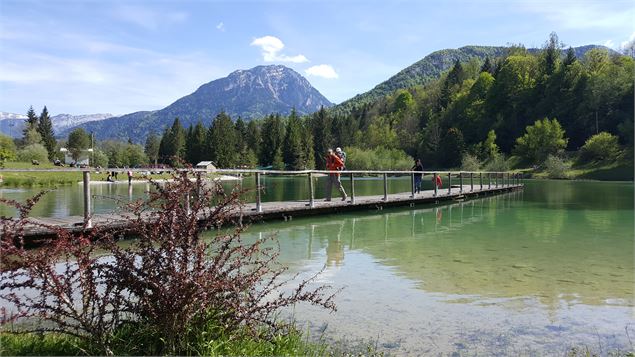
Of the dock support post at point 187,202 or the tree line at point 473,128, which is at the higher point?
the tree line at point 473,128

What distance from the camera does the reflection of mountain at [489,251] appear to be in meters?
7.58

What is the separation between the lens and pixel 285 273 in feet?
27.4

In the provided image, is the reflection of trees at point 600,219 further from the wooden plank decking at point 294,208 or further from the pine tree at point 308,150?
the pine tree at point 308,150

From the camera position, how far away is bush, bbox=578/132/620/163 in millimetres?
83750

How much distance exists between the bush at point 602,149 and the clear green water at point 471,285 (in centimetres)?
7946

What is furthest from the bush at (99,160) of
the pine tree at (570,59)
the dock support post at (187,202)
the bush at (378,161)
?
the dock support post at (187,202)

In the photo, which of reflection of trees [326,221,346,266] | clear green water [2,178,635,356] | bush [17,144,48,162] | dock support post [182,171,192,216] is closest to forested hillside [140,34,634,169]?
bush [17,144,48,162]

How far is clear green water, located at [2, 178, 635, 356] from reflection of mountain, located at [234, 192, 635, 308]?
0.10ft

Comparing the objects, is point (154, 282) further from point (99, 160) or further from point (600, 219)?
point (99, 160)

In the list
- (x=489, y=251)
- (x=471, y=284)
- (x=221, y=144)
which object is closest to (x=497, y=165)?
(x=221, y=144)

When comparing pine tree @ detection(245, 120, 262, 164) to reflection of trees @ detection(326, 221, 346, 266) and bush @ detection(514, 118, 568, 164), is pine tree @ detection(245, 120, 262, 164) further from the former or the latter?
reflection of trees @ detection(326, 221, 346, 266)

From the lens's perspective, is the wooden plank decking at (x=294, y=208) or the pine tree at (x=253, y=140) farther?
the pine tree at (x=253, y=140)

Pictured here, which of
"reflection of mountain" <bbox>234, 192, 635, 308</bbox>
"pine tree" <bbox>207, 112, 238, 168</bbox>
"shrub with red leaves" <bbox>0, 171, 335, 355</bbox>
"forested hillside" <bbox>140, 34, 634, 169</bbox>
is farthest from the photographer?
"pine tree" <bbox>207, 112, 238, 168</bbox>

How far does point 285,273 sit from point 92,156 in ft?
419
